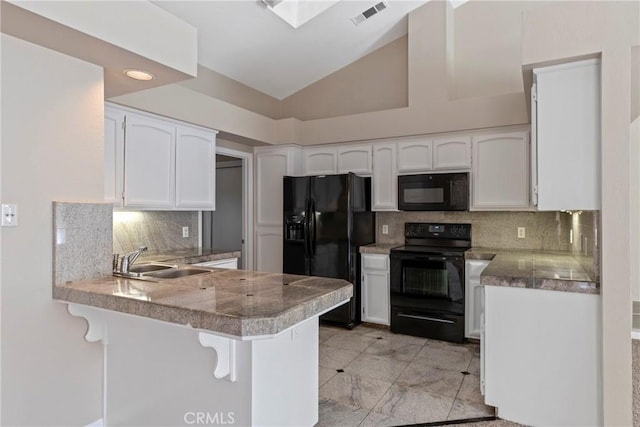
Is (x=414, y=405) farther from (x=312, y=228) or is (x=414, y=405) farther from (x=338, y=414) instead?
(x=312, y=228)

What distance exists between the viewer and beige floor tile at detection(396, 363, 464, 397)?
8.89ft

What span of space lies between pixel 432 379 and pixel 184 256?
228cm

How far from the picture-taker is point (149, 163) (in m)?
3.23

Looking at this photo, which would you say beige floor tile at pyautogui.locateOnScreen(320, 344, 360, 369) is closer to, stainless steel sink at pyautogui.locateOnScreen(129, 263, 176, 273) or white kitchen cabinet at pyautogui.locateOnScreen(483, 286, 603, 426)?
white kitchen cabinet at pyautogui.locateOnScreen(483, 286, 603, 426)

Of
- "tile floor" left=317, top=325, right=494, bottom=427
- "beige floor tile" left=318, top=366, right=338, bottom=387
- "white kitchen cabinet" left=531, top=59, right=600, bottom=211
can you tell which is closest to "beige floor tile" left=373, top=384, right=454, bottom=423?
"tile floor" left=317, top=325, right=494, bottom=427

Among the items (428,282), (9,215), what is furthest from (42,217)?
(428,282)

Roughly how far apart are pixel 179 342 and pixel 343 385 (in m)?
1.44

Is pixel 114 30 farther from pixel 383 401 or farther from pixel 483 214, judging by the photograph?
pixel 483 214

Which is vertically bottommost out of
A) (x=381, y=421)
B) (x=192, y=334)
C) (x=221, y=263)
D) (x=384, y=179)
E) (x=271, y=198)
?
(x=381, y=421)

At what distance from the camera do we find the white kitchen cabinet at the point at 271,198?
4.68 meters

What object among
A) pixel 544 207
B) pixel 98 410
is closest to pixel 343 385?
pixel 98 410

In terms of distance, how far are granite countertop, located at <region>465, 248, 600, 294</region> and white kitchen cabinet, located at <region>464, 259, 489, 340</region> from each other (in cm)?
54

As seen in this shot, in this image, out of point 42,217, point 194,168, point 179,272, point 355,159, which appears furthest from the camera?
point 355,159

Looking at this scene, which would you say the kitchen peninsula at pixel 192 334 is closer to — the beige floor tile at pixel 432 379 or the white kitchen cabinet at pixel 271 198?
the beige floor tile at pixel 432 379
